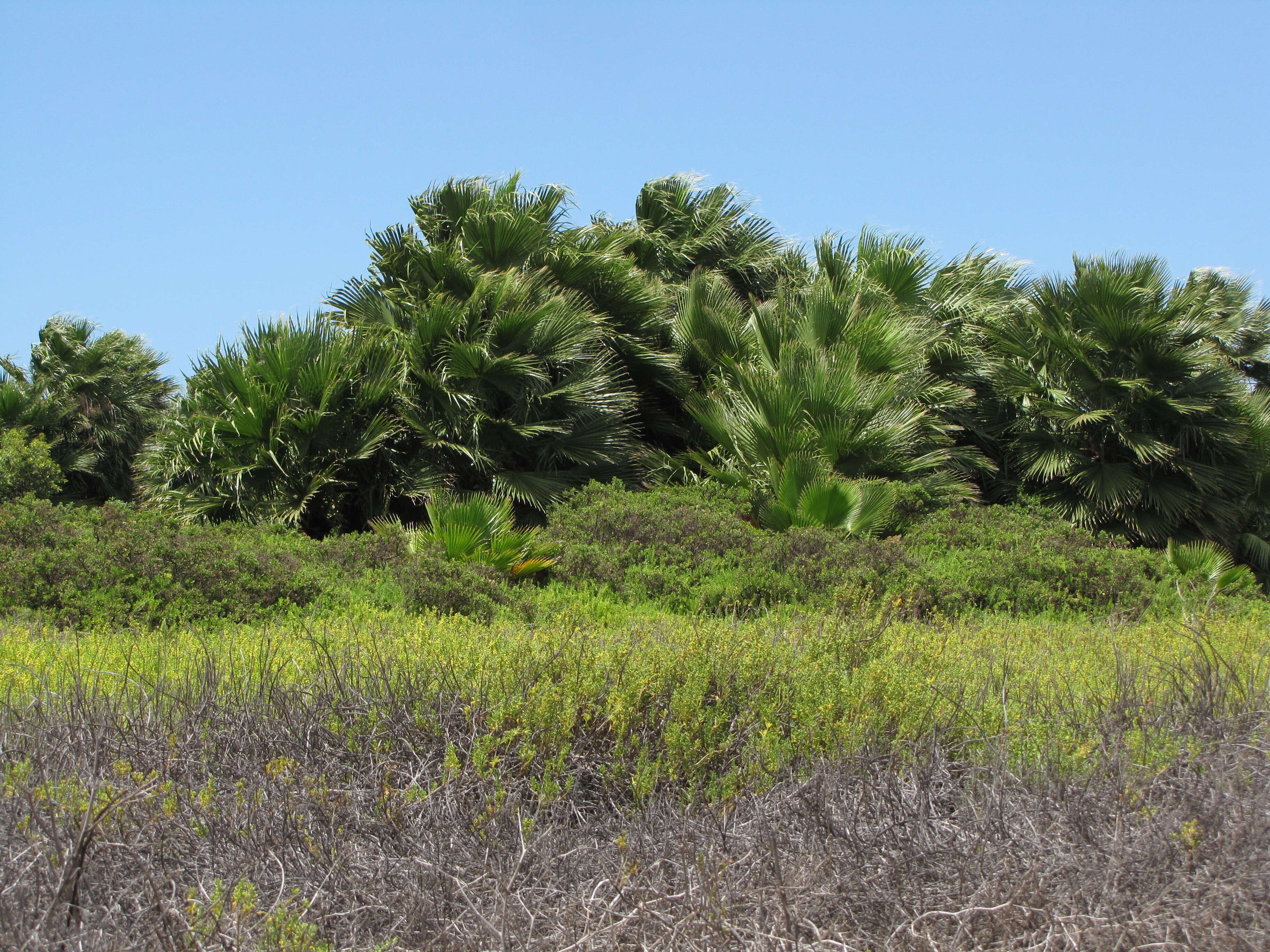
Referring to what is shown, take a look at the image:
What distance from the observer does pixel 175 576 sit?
318 inches

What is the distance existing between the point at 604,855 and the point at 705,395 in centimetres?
1088

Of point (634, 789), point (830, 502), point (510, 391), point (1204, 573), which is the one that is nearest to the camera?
point (634, 789)

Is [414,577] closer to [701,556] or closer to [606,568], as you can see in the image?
[606,568]

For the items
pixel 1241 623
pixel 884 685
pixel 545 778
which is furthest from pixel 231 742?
pixel 1241 623

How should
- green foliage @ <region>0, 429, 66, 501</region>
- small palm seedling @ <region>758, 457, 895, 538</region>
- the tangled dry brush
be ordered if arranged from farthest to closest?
green foliage @ <region>0, 429, 66, 501</region> < small palm seedling @ <region>758, 457, 895, 538</region> < the tangled dry brush

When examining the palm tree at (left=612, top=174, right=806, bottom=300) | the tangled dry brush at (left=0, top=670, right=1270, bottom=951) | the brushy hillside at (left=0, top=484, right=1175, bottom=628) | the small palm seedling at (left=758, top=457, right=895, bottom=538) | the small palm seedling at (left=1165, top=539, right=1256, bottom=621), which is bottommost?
the tangled dry brush at (left=0, top=670, right=1270, bottom=951)

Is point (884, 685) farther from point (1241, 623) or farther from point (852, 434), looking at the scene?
point (852, 434)

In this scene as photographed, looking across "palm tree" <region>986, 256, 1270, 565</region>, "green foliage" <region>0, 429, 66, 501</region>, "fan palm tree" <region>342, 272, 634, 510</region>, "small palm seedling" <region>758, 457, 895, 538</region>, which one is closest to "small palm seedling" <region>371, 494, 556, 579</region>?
"fan palm tree" <region>342, 272, 634, 510</region>

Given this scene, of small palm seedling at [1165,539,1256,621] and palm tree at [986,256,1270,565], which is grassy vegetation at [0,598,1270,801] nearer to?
small palm seedling at [1165,539,1256,621]

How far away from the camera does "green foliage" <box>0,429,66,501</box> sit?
14422 millimetres

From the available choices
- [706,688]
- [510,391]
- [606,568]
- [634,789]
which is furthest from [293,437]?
[634,789]

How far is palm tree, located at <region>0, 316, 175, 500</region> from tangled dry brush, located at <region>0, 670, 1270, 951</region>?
15901mm

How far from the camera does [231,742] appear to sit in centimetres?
372

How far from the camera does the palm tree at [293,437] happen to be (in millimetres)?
11688
